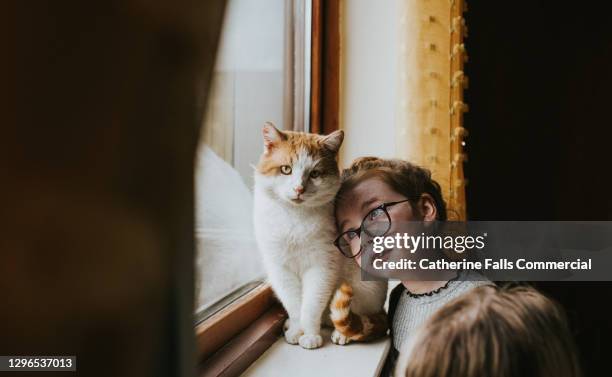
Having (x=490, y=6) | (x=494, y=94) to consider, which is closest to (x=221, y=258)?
(x=494, y=94)

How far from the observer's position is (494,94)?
844 millimetres

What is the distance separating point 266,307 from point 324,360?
0.15m

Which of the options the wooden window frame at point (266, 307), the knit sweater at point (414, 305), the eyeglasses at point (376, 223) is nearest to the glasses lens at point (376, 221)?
the eyeglasses at point (376, 223)

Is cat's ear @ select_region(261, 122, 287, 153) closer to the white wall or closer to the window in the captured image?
the window

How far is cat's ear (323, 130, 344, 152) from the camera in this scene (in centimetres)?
61

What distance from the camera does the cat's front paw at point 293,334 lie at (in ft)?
2.08

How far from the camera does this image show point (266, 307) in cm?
70

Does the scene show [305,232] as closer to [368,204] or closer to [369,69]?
[368,204]

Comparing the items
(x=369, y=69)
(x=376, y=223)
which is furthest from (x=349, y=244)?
(x=369, y=69)

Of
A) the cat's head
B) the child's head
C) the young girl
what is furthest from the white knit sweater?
the cat's head

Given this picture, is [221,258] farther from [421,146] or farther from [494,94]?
[494,94]

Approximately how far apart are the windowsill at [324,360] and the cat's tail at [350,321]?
1 centimetres

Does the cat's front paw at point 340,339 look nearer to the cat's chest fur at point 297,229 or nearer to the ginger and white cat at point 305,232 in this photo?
the ginger and white cat at point 305,232

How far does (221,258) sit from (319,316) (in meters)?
0.18
